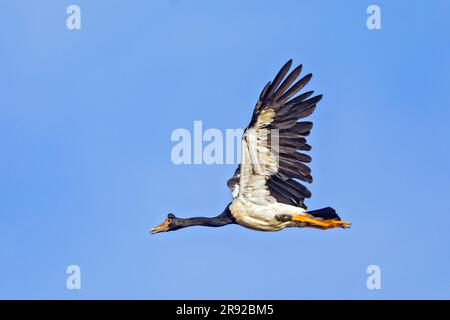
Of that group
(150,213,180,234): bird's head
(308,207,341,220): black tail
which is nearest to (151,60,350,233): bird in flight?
(308,207,341,220): black tail

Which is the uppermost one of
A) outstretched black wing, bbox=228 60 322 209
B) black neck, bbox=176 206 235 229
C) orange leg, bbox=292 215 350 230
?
outstretched black wing, bbox=228 60 322 209

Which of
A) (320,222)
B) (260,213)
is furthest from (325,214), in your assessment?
(260,213)

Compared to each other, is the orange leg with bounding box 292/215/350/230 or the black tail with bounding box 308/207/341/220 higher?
the black tail with bounding box 308/207/341/220

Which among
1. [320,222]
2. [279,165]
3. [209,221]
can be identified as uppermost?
[279,165]

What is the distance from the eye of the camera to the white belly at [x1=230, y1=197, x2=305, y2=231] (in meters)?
34.1

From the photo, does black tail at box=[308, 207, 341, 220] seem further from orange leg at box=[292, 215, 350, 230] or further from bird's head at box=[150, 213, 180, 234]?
bird's head at box=[150, 213, 180, 234]

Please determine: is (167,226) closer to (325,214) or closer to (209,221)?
(209,221)

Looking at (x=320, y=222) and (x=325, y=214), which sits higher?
(x=325, y=214)

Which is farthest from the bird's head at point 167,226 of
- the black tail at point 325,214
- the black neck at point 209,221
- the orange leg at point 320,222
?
the black tail at point 325,214

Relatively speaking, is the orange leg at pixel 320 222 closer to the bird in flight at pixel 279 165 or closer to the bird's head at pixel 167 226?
the bird in flight at pixel 279 165

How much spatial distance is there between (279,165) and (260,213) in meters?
1.10

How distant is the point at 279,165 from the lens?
34.0 metres

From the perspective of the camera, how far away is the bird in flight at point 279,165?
1330 inches
